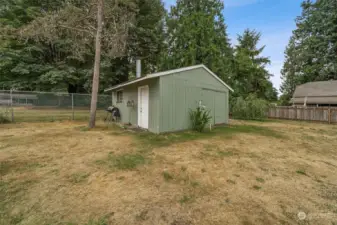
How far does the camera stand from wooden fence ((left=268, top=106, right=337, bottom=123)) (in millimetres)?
11094

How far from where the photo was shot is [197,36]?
592 inches

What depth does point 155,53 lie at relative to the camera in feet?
58.4

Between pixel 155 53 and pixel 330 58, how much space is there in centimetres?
2087

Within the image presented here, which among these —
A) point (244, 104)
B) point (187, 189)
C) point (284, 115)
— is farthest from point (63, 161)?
point (284, 115)

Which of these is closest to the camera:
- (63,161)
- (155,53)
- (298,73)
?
(63,161)

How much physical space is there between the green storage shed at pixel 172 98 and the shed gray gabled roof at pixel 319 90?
14.2m

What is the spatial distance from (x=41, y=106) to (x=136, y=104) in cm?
592

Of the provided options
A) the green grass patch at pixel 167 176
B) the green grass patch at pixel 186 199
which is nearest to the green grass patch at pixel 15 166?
the green grass patch at pixel 167 176

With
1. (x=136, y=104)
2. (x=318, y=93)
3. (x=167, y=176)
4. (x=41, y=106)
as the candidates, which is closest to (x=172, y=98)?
(x=136, y=104)

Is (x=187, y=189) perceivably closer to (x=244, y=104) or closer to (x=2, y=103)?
(x=2, y=103)

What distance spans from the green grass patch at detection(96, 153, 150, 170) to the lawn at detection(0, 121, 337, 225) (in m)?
0.02

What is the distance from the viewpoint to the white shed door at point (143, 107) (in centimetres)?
718

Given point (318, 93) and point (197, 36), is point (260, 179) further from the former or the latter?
point (318, 93)

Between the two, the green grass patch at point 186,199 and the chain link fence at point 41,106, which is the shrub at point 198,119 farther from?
the chain link fence at point 41,106
